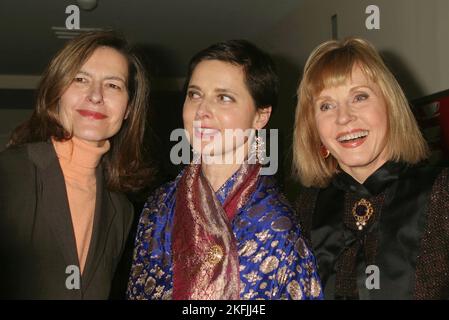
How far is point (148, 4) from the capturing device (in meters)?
3.82

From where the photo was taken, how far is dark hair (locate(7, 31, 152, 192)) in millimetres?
1608

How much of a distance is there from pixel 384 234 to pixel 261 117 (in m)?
0.46

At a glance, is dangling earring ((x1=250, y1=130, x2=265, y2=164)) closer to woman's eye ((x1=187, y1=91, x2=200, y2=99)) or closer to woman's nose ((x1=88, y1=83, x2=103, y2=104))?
woman's eye ((x1=187, y1=91, x2=200, y2=99))

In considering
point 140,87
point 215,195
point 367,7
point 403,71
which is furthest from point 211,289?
point 367,7

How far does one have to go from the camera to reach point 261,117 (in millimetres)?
1540

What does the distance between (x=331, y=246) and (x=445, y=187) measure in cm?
34

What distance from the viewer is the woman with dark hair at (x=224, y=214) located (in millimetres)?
1322

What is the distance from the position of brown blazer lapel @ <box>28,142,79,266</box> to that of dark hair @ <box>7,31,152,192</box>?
0.09 m

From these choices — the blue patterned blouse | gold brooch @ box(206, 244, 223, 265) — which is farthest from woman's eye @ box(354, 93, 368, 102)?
gold brooch @ box(206, 244, 223, 265)

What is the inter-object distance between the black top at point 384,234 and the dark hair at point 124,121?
0.64m

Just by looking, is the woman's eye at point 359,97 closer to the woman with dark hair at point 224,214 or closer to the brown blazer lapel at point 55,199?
the woman with dark hair at point 224,214

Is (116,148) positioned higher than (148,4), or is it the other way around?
(148,4)

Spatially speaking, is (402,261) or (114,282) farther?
(114,282)
